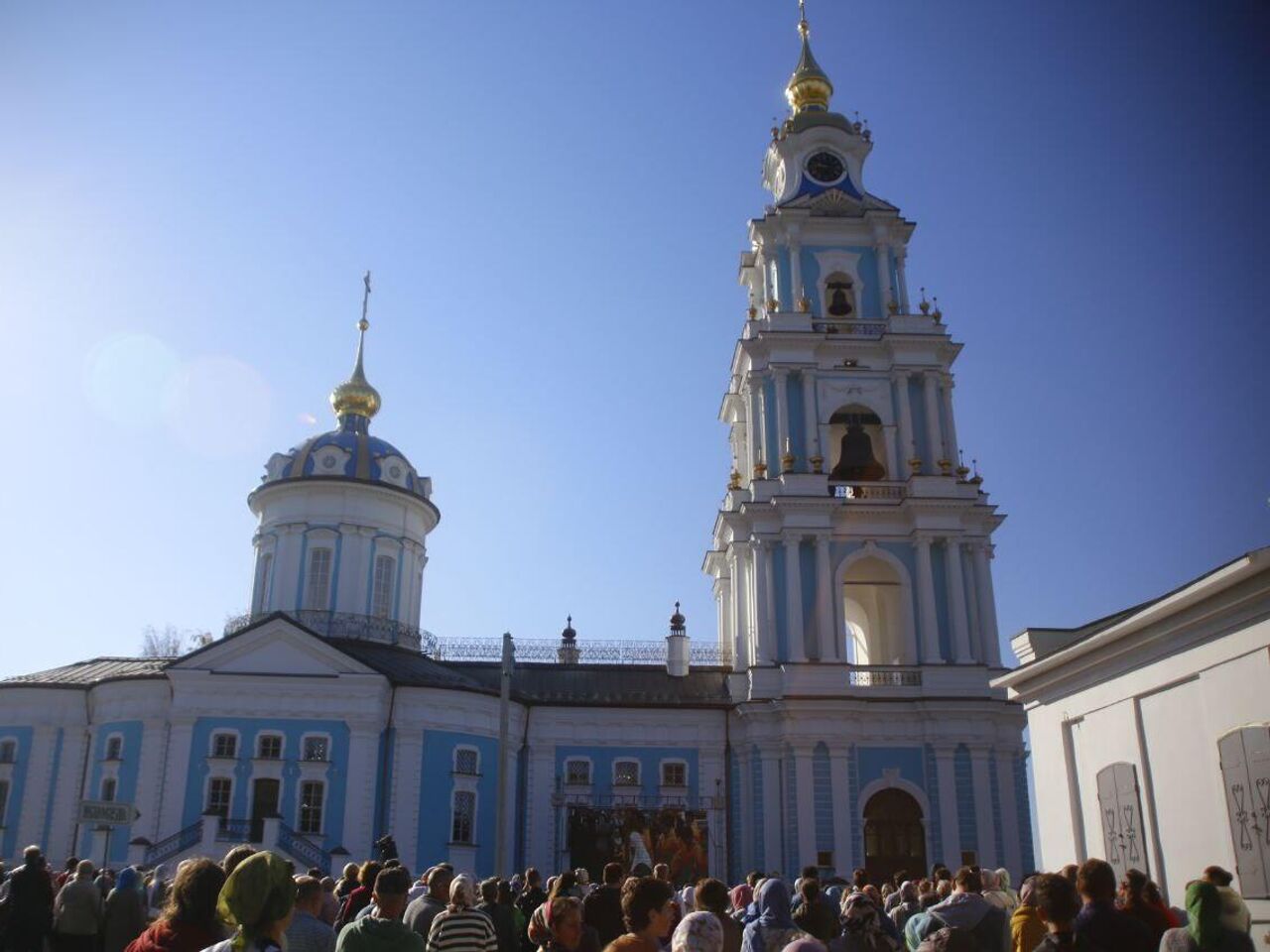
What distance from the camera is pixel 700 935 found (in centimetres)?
577

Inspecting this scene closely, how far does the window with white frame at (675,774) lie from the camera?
3588cm

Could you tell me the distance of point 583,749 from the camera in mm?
36375

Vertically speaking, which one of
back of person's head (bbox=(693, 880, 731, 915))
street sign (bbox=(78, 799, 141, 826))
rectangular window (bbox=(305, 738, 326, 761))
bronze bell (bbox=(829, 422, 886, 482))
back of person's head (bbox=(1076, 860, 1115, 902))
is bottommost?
back of person's head (bbox=(693, 880, 731, 915))

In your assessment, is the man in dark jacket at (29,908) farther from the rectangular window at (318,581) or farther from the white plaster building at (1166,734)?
the rectangular window at (318,581)

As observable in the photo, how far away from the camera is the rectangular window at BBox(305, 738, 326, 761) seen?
33025 mm

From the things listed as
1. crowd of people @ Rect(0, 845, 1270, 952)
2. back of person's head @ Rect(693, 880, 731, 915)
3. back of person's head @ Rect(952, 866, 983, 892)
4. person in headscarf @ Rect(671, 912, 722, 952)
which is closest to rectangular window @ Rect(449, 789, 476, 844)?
crowd of people @ Rect(0, 845, 1270, 952)

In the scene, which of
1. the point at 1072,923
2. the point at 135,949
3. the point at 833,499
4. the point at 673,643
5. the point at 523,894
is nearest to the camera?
the point at 135,949

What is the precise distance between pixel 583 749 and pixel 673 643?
4900mm

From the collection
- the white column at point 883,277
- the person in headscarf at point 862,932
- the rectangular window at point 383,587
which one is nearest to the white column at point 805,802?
the white column at point 883,277

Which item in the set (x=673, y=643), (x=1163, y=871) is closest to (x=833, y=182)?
(x=673, y=643)

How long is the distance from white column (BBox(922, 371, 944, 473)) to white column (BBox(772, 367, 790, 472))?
4490 millimetres

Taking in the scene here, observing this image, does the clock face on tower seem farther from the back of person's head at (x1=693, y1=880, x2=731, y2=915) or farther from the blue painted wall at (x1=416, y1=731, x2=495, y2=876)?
the back of person's head at (x1=693, y1=880, x2=731, y2=915)

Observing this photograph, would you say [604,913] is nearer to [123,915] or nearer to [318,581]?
[123,915]

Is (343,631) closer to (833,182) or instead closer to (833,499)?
(833,499)
